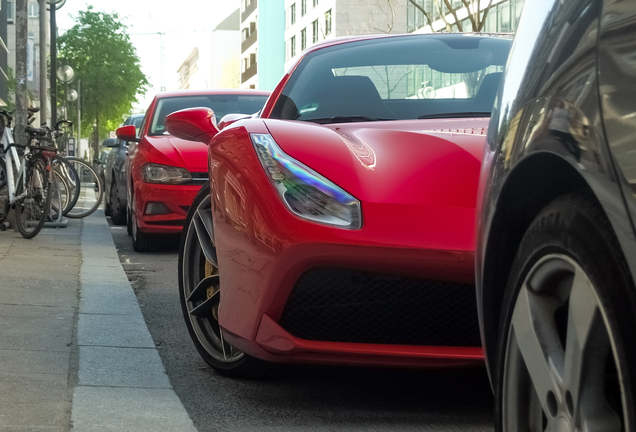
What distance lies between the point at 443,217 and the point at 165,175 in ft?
19.0

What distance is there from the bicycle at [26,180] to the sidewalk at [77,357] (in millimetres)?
2290

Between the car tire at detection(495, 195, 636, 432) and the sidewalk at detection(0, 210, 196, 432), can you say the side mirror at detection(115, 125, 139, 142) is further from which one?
the car tire at detection(495, 195, 636, 432)

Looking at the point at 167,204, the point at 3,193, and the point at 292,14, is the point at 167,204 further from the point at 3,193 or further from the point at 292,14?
the point at 292,14

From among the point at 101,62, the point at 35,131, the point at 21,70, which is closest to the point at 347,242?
the point at 35,131

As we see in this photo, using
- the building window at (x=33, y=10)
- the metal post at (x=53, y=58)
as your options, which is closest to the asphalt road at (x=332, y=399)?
the metal post at (x=53, y=58)

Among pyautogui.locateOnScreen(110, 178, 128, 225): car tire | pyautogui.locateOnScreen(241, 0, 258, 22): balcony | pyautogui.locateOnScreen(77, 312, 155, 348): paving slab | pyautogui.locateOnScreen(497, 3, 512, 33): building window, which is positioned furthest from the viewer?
pyautogui.locateOnScreen(241, 0, 258, 22): balcony

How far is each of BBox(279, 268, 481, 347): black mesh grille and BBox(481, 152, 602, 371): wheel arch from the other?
89 cm

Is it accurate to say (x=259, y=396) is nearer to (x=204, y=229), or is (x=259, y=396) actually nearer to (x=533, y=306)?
(x=204, y=229)

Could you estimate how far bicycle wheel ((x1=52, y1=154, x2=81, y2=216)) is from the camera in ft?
37.6

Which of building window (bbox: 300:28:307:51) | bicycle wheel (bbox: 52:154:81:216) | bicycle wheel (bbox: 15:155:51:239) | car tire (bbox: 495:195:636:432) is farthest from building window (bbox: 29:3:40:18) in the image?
car tire (bbox: 495:195:636:432)

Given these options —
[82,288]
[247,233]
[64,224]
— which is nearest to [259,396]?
[247,233]

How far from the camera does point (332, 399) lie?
3656 mm

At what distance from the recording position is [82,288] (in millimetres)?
5965

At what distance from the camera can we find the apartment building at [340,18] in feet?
182
